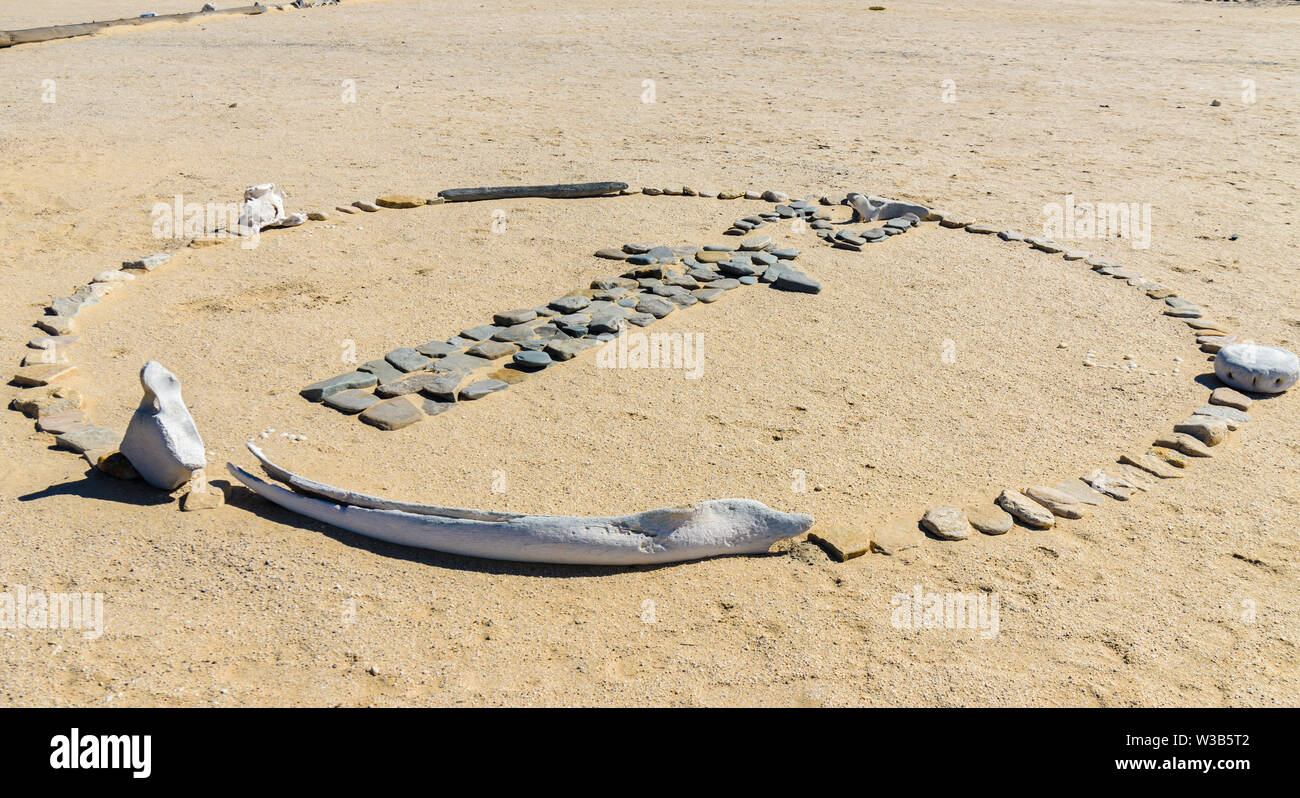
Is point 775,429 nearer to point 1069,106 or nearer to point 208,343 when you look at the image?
point 208,343

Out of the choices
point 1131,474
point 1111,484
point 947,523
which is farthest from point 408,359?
point 1131,474

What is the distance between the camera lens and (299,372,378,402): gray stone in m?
5.28

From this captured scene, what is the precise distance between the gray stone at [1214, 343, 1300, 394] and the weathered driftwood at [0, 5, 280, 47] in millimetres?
19615

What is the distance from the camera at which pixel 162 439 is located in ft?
13.7

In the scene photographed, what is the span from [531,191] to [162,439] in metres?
5.45

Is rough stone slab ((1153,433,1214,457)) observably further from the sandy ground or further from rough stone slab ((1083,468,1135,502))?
rough stone slab ((1083,468,1135,502))

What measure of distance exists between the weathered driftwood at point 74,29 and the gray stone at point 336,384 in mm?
15807

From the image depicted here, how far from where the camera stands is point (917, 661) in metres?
→ 3.40

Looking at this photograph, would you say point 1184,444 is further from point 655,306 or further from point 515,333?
point 515,333

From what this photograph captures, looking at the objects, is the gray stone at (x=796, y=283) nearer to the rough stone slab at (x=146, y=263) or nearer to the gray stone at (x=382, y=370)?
the gray stone at (x=382, y=370)

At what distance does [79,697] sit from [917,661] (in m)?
2.99

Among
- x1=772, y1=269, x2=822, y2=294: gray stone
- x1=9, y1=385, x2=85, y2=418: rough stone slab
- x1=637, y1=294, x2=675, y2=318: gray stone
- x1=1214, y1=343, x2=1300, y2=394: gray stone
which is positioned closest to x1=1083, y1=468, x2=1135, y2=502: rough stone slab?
x1=1214, y1=343, x2=1300, y2=394: gray stone

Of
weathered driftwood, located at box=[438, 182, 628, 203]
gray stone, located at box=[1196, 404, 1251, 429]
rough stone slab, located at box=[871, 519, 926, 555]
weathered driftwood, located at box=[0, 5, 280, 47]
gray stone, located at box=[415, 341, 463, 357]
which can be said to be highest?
weathered driftwood, located at box=[0, 5, 280, 47]
